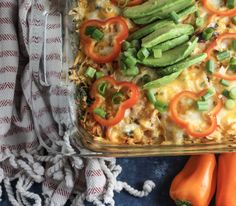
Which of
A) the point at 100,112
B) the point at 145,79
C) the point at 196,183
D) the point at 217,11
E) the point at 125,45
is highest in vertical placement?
the point at 217,11

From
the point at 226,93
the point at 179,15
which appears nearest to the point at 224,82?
the point at 226,93

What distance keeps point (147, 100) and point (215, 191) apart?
41 cm

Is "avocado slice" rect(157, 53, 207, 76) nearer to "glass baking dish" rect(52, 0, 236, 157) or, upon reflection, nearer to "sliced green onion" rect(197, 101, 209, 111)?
"sliced green onion" rect(197, 101, 209, 111)

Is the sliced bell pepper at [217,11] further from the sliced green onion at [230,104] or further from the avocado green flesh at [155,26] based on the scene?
the sliced green onion at [230,104]

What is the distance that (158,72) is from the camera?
6.63 feet

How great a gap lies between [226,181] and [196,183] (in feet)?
0.34

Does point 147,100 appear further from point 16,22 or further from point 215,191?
point 16,22

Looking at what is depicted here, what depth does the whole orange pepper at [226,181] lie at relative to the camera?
82.8 inches

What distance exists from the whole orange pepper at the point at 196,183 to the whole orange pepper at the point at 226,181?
0.03m

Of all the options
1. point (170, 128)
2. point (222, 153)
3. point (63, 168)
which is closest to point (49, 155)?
point (63, 168)

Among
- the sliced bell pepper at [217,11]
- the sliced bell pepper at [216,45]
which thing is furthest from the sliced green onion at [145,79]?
the sliced bell pepper at [217,11]

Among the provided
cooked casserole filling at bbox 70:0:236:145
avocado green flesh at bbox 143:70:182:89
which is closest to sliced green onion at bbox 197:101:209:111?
cooked casserole filling at bbox 70:0:236:145

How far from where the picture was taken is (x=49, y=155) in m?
2.21

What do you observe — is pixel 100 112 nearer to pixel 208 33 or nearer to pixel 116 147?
pixel 116 147
